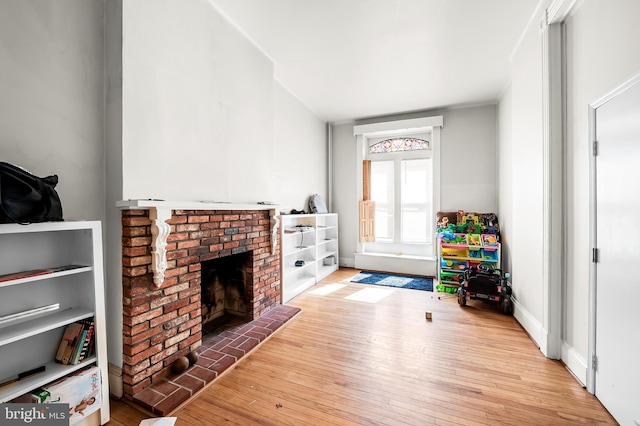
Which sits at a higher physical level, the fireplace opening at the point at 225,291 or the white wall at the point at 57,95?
the white wall at the point at 57,95

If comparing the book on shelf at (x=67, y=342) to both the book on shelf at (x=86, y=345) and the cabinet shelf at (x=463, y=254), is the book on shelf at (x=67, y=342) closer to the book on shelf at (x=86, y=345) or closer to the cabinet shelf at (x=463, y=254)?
the book on shelf at (x=86, y=345)

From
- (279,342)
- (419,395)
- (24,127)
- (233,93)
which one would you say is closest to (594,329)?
(419,395)

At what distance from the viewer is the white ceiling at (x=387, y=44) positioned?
251cm

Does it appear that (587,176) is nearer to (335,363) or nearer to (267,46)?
(335,363)

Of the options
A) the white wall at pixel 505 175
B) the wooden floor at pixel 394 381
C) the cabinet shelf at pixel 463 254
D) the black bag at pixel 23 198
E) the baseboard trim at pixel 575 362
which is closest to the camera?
the black bag at pixel 23 198

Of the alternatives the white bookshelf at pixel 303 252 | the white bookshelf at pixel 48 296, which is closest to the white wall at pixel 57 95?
the white bookshelf at pixel 48 296

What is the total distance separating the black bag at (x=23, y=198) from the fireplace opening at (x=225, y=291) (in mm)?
1592

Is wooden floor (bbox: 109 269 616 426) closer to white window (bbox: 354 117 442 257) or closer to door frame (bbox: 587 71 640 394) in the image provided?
door frame (bbox: 587 71 640 394)

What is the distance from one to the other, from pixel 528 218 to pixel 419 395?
2167 mm

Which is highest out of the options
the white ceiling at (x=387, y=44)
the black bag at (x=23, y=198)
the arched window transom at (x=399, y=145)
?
the white ceiling at (x=387, y=44)

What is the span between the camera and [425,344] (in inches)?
101

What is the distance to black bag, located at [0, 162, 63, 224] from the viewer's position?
1.24 m

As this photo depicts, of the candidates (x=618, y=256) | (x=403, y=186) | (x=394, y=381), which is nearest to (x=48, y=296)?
(x=394, y=381)

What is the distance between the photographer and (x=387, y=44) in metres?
3.06
